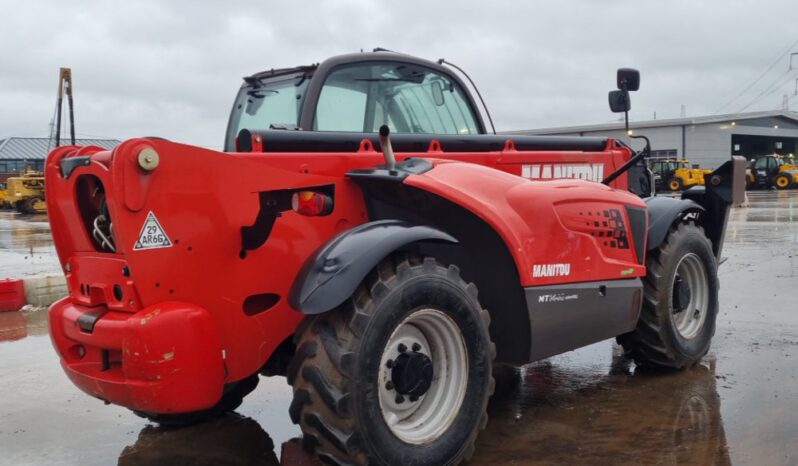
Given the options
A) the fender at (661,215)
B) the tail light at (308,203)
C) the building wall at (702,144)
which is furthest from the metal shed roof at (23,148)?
the tail light at (308,203)

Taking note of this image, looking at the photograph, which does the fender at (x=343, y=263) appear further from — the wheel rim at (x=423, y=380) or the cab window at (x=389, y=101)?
the cab window at (x=389, y=101)

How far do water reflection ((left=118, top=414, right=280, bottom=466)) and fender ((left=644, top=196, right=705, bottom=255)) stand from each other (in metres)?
2.80

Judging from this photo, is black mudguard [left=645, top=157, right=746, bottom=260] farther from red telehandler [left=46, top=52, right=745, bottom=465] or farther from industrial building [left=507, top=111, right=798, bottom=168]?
industrial building [left=507, top=111, right=798, bottom=168]

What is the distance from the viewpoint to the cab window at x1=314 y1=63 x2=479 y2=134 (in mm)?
4422

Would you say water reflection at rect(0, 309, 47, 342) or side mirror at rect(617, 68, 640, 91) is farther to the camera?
water reflection at rect(0, 309, 47, 342)

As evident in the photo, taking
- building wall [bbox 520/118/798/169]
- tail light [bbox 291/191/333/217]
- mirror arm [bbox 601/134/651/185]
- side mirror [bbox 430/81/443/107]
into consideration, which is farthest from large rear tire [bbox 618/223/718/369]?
building wall [bbox 520/118/798/169]

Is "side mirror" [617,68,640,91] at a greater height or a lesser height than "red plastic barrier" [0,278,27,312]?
greater

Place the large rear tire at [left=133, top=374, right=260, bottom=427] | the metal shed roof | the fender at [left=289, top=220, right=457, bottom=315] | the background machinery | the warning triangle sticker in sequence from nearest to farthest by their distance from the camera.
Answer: the warning triangle sticker, the fender at [left=289, top=220, right=457, bottom=315], the large rear tire at [left=133, top=374, right=260, bottom=427], the background machinery, the metal shed roof

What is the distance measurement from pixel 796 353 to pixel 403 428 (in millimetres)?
3661

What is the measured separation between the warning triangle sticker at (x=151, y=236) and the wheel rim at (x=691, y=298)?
11.7 feet

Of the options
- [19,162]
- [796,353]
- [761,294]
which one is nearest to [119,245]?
[796,353]

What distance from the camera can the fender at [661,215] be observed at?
4.95m

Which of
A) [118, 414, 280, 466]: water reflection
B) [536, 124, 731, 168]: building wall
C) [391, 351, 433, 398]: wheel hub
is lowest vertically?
[118, 414, 280, 466]: water reflection

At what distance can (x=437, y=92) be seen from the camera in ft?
16.3
